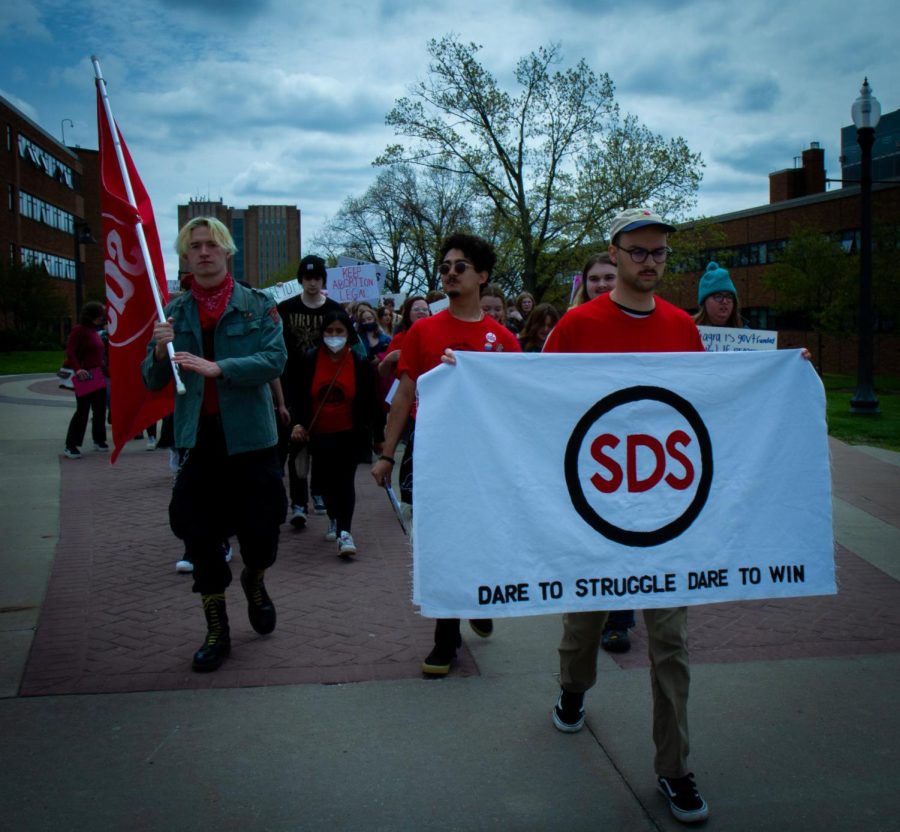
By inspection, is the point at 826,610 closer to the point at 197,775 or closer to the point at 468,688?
the point at 468,688

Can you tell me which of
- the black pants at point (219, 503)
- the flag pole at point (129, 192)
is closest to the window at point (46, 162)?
the flag pole at point (129, 192)

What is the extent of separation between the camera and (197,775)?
10.9ft

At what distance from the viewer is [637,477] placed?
324 centimetres

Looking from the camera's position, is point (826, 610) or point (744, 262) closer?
point (826, 610)

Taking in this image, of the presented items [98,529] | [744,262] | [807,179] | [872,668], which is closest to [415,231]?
[744,262]

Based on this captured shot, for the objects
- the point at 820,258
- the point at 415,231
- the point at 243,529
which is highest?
the point at 415,231

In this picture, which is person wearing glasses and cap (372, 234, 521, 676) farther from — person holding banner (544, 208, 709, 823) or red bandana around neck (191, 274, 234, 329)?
red bandana around neck (191, 274, 234, 329)

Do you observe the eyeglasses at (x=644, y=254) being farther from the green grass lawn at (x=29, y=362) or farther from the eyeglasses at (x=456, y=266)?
the green grass lawn at (x=29, y=362)

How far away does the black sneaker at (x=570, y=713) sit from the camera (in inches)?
145

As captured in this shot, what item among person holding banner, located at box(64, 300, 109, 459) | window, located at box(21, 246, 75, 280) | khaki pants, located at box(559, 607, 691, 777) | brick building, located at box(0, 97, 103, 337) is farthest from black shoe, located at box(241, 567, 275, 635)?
window, located at box(21, 246, 75, 280)

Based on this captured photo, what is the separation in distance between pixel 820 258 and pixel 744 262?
14480mm

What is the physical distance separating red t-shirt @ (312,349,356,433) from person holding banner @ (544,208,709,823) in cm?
361

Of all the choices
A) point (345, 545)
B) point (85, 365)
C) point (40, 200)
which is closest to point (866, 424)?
point (345, 545)

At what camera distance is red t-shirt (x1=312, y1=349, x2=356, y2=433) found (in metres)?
6.97
